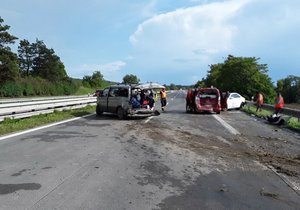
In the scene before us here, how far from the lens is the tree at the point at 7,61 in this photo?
199 feet

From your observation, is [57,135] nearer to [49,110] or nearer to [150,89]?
[49,110]

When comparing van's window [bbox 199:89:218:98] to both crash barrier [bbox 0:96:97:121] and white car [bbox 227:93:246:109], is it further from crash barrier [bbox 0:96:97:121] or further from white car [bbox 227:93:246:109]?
crash barrier [bbox 0:96:97:121]

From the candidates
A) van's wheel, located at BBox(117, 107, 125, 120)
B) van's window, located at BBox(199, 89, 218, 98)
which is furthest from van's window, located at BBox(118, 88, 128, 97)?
van's window, located at BBox(199, 89, 218, 98)

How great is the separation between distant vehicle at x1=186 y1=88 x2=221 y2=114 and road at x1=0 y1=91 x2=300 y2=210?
41.4 feet

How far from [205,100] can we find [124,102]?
791 cm

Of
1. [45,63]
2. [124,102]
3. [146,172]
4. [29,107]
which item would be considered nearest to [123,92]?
[124,102]

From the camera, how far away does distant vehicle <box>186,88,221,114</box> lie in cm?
2553

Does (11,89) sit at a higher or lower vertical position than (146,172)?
higher

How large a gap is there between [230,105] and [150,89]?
10.4 meters

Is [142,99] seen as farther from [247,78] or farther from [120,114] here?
[247,78]

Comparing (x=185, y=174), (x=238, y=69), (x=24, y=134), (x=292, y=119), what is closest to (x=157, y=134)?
(x=24, y=134)

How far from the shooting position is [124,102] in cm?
1981

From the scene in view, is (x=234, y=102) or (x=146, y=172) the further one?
(x=234, y=102)

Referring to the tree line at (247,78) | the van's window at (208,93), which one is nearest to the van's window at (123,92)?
the van's window at (208,93)
